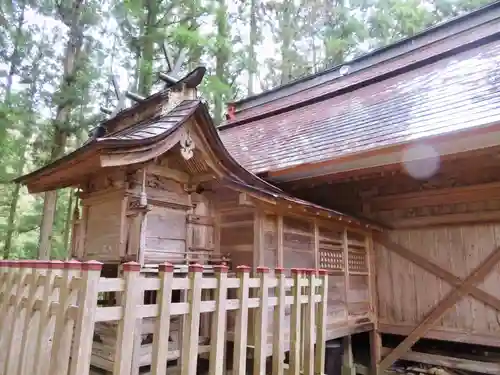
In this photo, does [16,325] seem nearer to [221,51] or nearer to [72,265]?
[72,265]

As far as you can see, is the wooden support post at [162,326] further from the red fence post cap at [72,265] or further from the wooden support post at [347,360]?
the wooden support post at [347,360]

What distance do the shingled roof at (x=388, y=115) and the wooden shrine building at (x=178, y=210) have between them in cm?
125

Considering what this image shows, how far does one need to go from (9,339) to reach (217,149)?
237 cm

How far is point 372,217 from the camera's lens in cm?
609

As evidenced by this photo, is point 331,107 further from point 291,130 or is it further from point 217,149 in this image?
point 217,149

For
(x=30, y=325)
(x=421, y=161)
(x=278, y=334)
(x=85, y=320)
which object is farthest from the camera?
(x=421, y=161)

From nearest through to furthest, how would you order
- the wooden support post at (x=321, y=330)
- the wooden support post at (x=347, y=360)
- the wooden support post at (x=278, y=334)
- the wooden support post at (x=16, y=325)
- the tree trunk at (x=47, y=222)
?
the wooden support post at (x=16, y=325) → the wooden support post at (x=278, y=334) → the wooden support post at (x=321, y=330) → the wooden support post at (x=347, y=360) → the tree trunk at (x=47, y=222)

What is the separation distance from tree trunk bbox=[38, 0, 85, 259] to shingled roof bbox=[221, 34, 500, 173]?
4458 mm

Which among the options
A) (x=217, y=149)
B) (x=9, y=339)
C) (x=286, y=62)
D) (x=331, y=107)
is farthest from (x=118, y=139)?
(x=286, y=62)

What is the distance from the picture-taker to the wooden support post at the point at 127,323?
2066 mm

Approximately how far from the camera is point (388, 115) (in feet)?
19.1

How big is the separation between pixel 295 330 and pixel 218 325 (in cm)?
95

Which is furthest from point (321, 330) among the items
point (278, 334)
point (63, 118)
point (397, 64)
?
point (63, 118)

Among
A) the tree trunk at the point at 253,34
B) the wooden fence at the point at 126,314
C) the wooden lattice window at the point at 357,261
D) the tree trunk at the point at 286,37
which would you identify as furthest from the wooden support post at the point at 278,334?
the tree trunk at the point at 286,37
